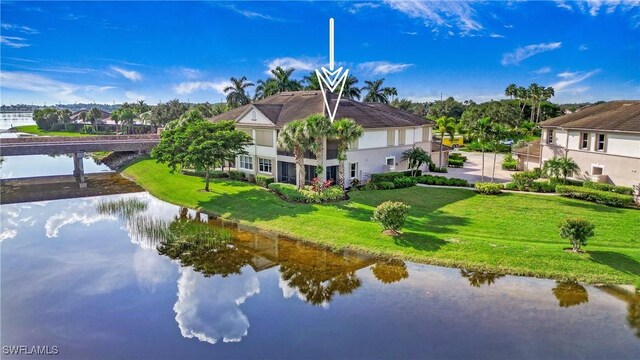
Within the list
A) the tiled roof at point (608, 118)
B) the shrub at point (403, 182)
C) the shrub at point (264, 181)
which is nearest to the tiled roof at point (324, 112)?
the shrub at point (264, 181)

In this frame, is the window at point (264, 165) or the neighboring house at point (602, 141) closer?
the neighboring house at point (602, 141)

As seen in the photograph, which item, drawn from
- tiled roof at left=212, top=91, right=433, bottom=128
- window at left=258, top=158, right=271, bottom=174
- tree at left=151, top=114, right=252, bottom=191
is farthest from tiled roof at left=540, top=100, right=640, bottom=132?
→ tree at left=151, top=114, right=252, bottom=191

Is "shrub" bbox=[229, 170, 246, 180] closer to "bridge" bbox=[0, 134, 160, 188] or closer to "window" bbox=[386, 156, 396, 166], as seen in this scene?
"window" bbox=[386, 156, 396, 166]

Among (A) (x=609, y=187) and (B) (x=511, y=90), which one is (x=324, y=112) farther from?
(B) (x=511, y=90)

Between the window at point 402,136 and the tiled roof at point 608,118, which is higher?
the tiled roof at point 608,118

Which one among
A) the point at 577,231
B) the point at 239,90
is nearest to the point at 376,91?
the point at 239,90

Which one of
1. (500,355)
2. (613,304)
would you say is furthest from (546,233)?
(500,355)

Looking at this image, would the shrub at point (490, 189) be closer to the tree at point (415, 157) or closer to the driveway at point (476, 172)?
the driveway at point (476, 172)
